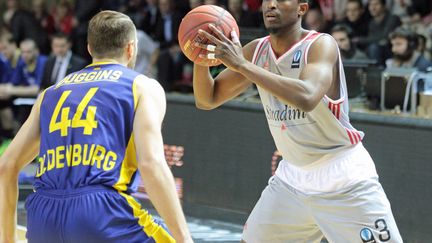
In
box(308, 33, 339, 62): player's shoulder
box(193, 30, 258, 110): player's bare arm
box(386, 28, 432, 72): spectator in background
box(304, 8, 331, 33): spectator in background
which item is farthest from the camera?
box(304, 8, 331, 33): spectator in background

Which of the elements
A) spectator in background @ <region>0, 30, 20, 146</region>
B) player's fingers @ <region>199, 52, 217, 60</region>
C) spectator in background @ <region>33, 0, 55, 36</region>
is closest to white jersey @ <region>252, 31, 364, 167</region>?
player's fingers @ <region>199, 52, 217, 60</region>

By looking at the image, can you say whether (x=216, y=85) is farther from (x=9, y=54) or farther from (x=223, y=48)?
(x=9, y=54)

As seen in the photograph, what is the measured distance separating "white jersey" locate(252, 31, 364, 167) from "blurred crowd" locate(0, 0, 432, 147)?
471 centimetres

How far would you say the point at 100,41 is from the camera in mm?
4160

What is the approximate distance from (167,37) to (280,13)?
929cm

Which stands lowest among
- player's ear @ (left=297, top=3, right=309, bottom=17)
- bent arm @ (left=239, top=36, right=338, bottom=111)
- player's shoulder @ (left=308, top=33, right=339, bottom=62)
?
bent arm @ (left=239, top=36, right=338, bottom=111)

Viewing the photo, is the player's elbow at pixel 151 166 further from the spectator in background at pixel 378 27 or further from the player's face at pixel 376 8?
the player's face at pixel 376 8

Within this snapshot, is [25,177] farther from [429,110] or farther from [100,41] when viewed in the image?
[100,41]

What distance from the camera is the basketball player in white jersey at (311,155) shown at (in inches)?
198

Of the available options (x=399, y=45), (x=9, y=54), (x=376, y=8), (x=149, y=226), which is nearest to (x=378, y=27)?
(x=376, y=8)

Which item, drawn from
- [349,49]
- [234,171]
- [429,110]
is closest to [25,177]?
[234,171]

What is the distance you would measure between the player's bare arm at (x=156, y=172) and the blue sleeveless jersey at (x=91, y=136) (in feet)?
0.34

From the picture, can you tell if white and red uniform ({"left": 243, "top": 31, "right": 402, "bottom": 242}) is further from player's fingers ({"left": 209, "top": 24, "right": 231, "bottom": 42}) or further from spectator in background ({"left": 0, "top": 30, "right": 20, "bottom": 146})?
spectator in background ({"left": 0, "top": 30, "right": 20, "bottom": 146})

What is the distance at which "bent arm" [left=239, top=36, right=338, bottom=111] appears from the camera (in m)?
4.68
